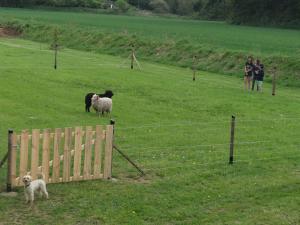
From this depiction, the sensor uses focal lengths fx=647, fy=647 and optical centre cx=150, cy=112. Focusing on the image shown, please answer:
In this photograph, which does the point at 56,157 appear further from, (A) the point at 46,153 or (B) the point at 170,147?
(B) the point at 170,147

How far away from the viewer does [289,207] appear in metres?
14.7

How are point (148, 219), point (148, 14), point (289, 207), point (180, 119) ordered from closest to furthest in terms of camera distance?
point (148, 219) < point (289, 207) < point (180, 119) < point (148, 14)

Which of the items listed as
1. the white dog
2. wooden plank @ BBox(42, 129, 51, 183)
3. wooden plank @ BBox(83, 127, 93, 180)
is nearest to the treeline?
wooden plank @ BBox(83, 127, 93, 180)

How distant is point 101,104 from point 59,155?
987 cm

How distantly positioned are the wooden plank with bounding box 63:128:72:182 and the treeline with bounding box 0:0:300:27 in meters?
87.1

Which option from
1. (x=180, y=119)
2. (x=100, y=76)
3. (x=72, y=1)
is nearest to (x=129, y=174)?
(x=180, y=119)

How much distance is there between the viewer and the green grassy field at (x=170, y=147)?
1408 centimetres

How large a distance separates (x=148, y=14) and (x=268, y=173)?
129 metres

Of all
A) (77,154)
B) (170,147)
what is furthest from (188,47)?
(77,154)

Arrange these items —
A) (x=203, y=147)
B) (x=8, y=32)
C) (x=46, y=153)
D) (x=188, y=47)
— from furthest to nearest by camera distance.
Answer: (x=8, y=32), (x=188, y=47), (x=203, y=147), (x=46, y=153)

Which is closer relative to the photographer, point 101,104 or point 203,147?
point 203,147

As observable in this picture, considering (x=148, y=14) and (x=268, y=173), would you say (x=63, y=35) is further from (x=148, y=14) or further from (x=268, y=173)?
Result: (x=148, y=14)

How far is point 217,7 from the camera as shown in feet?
409

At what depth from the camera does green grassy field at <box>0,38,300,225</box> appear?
14.1m
